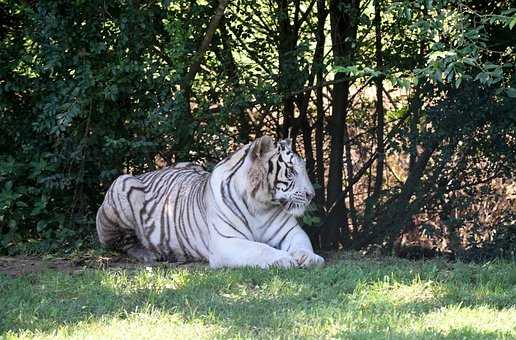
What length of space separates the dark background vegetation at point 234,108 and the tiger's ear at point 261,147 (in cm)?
99

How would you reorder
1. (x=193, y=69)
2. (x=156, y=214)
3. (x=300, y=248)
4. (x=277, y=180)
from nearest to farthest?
(x=300, y=248), (x=277, y=180), (x=156, y=214), (x=193, y=69)

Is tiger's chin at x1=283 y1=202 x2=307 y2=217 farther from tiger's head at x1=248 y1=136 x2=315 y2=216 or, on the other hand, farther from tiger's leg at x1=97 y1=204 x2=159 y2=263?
tiger's leg at x1=97 y1=204 x2=159 y2=263

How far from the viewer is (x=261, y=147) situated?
760 centimetres

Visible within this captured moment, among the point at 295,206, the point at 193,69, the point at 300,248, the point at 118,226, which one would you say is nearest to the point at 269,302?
the point at 300,248

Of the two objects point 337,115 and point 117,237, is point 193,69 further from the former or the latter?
point 337,115

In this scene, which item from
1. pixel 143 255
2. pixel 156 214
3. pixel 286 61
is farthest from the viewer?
pixel 286 61

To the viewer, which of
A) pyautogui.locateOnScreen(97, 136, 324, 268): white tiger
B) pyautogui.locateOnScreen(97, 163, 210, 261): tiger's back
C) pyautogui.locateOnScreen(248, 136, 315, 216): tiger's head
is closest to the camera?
pyautogui.locateOnScreen(97, 136, 324, 268): white tiger

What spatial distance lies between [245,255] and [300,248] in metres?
0.51

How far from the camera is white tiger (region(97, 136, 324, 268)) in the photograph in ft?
24.3

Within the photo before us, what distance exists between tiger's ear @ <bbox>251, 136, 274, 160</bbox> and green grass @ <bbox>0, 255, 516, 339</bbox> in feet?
A: 3.92

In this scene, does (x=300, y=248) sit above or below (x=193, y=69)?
below

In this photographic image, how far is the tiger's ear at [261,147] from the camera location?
758 centimetres

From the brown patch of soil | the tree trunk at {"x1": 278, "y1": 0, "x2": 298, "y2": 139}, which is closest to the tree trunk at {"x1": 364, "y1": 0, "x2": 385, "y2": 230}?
the tree trunk at {"x1": 278, "y1": 0, "x2": 298, "y2": 139}

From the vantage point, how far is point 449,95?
27.5ft
